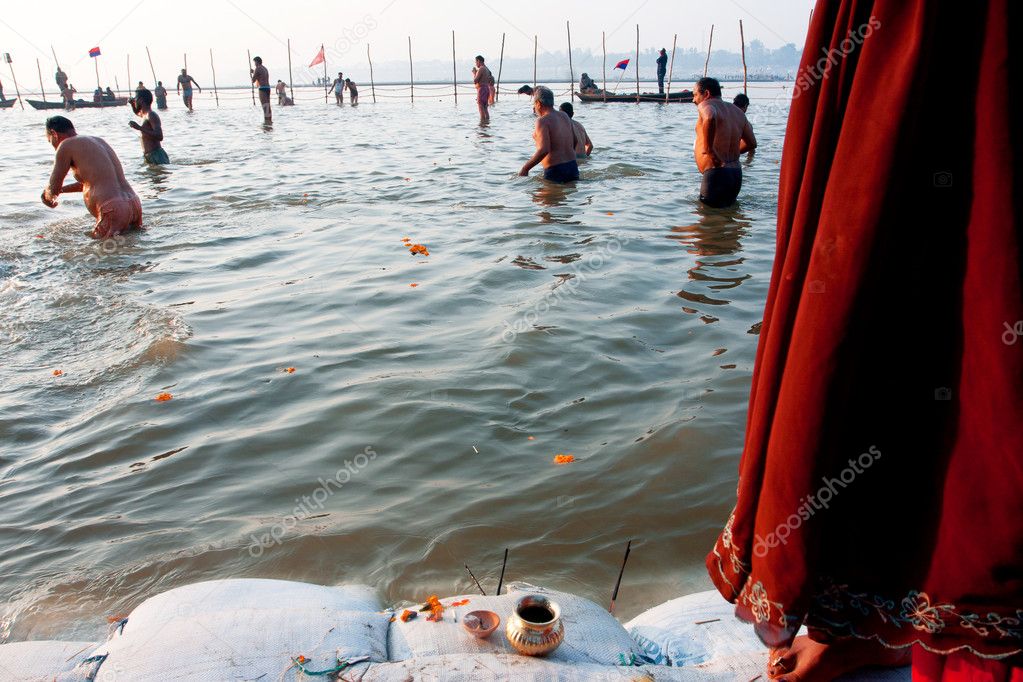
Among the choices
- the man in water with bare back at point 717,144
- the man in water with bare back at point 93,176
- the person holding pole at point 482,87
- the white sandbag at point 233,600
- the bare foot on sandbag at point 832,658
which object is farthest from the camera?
the person holding pole at point 482,87

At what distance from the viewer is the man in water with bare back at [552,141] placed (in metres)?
11.0

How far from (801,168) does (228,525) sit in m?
2.94

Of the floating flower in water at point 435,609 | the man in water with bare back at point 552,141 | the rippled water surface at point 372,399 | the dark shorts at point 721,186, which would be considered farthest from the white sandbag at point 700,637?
the man in water with bare back at point 552,141

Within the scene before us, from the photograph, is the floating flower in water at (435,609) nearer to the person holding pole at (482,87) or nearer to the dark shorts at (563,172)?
the dark shorts at (563,172)

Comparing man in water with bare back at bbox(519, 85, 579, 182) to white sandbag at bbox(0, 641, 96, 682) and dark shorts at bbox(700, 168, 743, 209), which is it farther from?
white sandbag at bbox(0, 641, 96, 682)

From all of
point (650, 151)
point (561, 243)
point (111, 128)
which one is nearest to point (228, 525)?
point (561, 243)

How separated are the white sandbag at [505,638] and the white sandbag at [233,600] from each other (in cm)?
28

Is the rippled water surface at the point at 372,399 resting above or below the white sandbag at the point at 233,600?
below

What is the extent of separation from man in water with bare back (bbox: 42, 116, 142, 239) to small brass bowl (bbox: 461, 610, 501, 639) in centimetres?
795

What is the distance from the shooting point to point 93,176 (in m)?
8.52

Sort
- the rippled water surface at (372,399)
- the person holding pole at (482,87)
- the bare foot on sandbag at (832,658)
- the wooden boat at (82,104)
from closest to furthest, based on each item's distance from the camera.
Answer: the bare foot on sandbag at (832,658) → the rippled water surface at (372,399) → the person holding pole at (482,87) → the wooden boat at (82,104)

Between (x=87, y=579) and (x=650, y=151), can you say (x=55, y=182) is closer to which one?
(x=87, y=579)

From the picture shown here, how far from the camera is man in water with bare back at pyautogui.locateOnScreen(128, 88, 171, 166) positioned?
1267 cm

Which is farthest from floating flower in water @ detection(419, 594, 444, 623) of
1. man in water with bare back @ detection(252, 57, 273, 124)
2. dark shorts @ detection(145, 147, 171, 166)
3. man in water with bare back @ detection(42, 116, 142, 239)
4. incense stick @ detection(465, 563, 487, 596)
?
man in water with bare back @ detection(252, 57, 273, 124)
